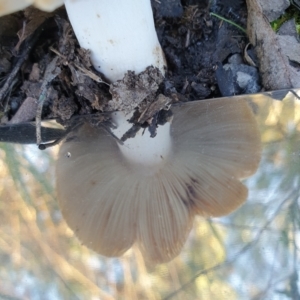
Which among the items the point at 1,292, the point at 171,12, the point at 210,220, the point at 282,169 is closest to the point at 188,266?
the point at 210,220

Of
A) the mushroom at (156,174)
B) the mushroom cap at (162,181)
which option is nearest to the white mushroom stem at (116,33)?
the mushroom at (156,174)

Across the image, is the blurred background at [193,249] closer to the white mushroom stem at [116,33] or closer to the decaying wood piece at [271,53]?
the decaying wood piece at [271,53]

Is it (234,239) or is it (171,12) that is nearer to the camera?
(234,239)

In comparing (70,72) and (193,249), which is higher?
(70,72)

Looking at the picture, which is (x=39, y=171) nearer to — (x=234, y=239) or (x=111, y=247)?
(x=111, y=247)

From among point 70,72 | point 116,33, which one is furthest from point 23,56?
point 116,33

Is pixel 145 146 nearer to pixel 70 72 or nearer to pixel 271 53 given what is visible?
pixel 70 72

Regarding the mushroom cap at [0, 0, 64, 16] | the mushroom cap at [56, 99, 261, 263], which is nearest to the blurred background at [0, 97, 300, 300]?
the mushroom cap at [56, 99, 261, 263]
